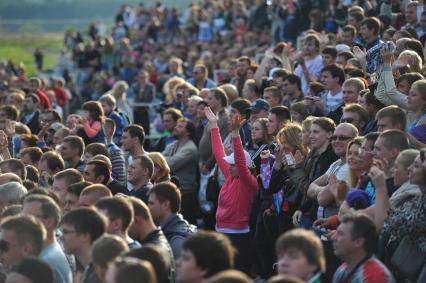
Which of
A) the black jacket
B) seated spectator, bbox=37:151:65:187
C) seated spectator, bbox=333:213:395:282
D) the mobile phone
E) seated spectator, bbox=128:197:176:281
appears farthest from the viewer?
seated spectator, bbox=37:151:65:187

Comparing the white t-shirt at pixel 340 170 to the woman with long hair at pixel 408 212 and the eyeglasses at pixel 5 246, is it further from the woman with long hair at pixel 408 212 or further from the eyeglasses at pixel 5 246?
the eyeglasses at pixel 5 246

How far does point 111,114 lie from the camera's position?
55.4ft

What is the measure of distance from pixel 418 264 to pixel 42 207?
3.03 metres

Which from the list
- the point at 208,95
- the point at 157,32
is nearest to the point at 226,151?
the point at 208,95

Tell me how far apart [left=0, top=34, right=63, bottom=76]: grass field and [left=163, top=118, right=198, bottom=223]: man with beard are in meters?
35.3

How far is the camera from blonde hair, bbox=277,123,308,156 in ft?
38.8

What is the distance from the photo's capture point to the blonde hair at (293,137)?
1183 centimetres

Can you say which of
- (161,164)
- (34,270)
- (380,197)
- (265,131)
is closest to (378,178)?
(380,197)

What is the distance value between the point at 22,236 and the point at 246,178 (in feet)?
13.9

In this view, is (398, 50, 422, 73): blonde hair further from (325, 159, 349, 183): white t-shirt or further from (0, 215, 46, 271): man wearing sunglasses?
(0, 215, 46, 271): man wearing sunglasses

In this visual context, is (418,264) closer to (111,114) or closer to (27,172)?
(27,172)

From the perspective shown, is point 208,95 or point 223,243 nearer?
point 223,243

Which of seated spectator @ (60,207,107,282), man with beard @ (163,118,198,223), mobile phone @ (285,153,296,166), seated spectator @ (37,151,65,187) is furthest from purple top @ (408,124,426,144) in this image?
man with beard @ (163,118,198,223)

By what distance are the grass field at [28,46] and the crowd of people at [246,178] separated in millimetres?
31082
